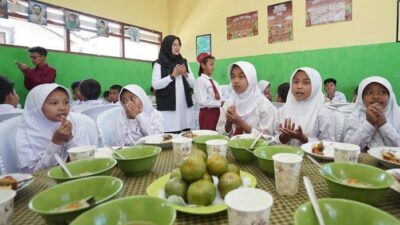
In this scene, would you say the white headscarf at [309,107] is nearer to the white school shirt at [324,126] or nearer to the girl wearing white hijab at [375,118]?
the white school shirt at [324,126]

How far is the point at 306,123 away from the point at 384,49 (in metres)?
3.69

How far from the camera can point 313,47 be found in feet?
17.2

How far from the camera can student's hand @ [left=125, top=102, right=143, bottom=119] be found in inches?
82.2

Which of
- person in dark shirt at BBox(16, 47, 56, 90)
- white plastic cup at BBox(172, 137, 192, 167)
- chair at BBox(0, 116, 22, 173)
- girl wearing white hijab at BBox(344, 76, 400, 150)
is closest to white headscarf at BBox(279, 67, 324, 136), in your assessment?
girl wearing white hijab at BBox(344, 76, 400, 150)

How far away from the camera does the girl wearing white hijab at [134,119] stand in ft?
6.72

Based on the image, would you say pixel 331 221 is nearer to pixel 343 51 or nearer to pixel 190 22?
pixel 343 51

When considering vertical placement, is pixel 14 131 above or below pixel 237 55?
below

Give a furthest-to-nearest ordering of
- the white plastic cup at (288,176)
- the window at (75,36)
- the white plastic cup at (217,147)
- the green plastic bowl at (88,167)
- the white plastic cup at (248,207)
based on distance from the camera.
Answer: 1. the window at (75,36)
2. the white plastic cup at (217,147)
3. the green plastic bowl at (88,167)
4. the white plastic cup at (288,176)
5. the white plastic cup at (248,207)

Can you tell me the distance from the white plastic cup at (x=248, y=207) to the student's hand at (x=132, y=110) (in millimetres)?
1584

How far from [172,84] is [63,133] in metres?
1.89

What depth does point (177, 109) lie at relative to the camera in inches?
131

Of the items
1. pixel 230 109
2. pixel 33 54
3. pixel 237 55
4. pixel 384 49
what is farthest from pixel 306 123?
pixel 237 55

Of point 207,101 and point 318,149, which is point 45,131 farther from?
point 207,101

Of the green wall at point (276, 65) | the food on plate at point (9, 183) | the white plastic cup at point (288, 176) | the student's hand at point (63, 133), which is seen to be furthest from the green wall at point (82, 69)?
the white plastic cup at point (288, 176)
